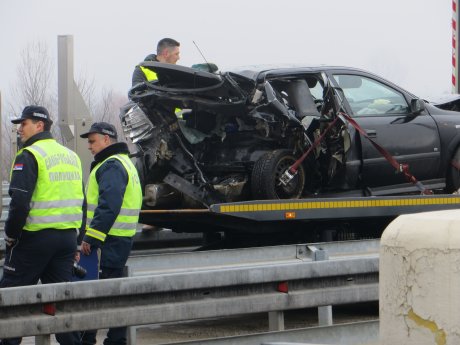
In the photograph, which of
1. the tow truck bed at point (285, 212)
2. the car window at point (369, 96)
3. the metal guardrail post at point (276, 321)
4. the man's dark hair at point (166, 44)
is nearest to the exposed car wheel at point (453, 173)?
the tow truck bed at point (285, 212)

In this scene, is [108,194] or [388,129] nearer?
[108,194]

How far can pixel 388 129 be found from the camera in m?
10.9

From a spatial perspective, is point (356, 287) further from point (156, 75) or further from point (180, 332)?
point (156, 75)

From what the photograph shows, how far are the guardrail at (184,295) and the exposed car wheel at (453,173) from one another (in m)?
4.26

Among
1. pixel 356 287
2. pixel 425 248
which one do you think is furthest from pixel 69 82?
pixel 425 248

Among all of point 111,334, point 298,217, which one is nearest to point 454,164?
point 298,217

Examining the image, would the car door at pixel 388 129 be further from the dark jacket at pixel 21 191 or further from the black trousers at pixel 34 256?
the dark jacket at pixel 21 191

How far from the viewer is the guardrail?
6.00 m

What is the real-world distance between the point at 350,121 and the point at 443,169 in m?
1.52

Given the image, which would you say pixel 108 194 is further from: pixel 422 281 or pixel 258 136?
pixel 422 281

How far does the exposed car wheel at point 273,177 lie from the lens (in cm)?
1006

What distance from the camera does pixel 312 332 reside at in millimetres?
6672

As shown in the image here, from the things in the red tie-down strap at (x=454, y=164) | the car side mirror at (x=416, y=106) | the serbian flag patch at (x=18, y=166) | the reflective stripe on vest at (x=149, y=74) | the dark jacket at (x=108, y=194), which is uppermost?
the reflective stripe on vest at (x=149, y=74)

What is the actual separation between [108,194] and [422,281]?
3.71 meters
